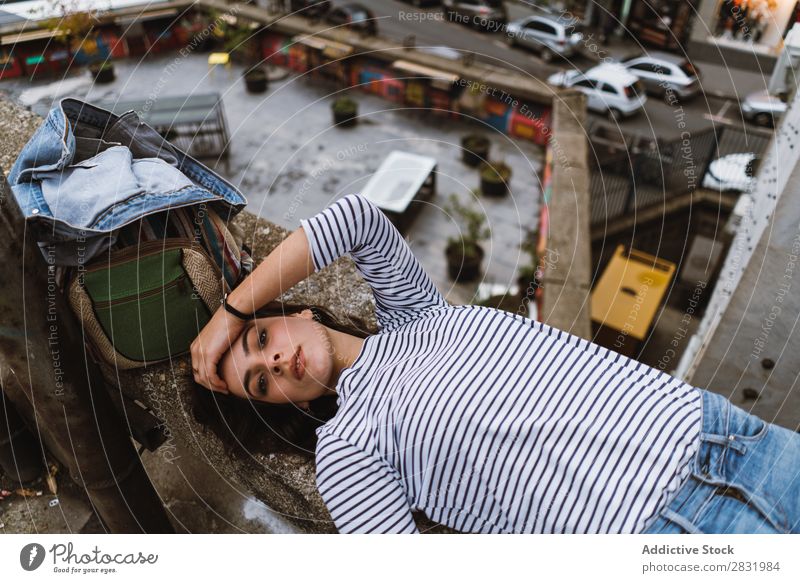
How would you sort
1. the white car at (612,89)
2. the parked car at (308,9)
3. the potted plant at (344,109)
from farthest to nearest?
the white car at (612,89)
the parked car at (308,9)
the potted plant at (344,109)

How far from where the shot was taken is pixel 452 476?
5.47 ft

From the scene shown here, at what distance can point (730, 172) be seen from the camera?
7.48 meters

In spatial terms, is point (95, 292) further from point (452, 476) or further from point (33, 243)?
point (452, 476)

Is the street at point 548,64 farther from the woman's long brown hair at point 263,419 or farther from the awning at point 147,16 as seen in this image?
the woman's long brown hair at point 263,419

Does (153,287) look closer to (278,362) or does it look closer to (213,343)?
(213,343)

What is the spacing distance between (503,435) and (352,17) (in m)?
11.2

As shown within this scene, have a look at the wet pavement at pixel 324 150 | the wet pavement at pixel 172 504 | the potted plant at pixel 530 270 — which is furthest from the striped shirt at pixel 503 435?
the wet pavement at pixel 324 150

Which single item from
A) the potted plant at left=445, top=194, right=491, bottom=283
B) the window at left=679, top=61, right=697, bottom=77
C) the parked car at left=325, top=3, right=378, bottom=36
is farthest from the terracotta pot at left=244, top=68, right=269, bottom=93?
the window at left=679, top=61, right=697, bottom=77

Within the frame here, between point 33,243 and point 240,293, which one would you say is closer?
point 33,243

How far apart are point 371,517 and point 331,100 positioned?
780 cm

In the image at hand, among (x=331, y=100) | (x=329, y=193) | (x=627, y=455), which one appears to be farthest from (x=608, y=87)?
(x=627, y=455)

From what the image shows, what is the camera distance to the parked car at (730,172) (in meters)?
7.32

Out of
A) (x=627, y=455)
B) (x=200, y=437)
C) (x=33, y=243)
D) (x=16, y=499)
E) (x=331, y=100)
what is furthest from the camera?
(x=331, y=100)

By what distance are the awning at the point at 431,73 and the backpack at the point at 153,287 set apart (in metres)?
6.98
